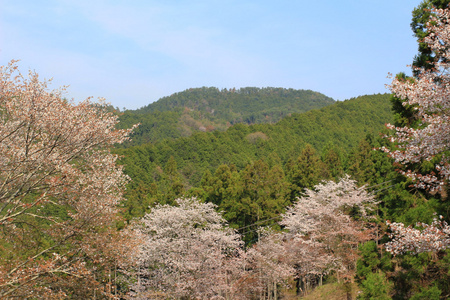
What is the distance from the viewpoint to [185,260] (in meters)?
22.0

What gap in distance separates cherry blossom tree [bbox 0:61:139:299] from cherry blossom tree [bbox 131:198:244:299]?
37.5 ft

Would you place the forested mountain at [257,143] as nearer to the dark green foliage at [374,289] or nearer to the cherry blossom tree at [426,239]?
the dark green foliage at [374,289]

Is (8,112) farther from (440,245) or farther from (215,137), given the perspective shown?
(215,137)

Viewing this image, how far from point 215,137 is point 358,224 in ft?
175

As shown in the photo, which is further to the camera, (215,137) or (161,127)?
(161,127)

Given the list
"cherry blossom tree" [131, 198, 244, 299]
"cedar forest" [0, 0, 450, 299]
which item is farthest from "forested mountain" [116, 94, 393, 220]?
"cherry blossom tree" [131, 198, 244, 299]

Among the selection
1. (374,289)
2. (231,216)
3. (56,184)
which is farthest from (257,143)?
(56,184)

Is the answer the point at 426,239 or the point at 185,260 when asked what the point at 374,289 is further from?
the point at 185,260

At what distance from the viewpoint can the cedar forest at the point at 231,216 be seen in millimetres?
8023

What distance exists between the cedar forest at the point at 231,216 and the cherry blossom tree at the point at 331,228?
0.09 meters

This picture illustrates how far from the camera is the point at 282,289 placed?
27.5 m

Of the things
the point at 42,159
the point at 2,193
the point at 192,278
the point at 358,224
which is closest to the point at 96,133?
the point at 42,159

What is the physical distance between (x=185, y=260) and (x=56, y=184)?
1422 centimetres

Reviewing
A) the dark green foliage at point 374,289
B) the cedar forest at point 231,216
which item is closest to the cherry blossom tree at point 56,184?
the cedar forest at point 231,216
